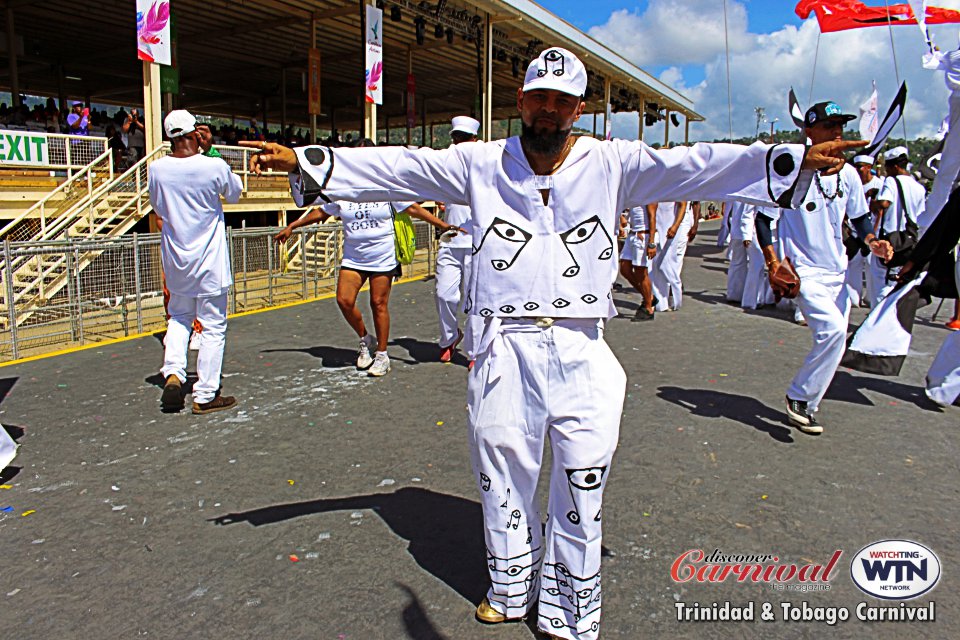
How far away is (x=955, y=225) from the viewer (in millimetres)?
5293

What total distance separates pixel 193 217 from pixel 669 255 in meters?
7.13

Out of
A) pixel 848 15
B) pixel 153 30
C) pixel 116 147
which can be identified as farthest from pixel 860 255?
pixel 116 147

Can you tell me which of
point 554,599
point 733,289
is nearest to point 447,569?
point 554,599

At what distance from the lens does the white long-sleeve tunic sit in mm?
2762

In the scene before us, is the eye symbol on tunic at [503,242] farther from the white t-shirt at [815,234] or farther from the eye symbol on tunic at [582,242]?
the white t-shirt at [815,234]

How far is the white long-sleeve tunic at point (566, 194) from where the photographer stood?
276cm

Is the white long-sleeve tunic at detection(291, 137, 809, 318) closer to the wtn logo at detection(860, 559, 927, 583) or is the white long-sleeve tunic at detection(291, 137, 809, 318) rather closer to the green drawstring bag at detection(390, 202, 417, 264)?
the wtn logo at detection(860, 559, 927, 583)

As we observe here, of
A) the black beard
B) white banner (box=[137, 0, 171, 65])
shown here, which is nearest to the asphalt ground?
the black beard

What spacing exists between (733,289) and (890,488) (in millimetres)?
8071

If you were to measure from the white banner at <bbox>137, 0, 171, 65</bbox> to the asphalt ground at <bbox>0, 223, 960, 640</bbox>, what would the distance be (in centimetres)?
707

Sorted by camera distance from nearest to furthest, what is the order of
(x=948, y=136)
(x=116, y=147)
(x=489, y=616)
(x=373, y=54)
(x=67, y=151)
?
(x=489, y=616), (x=948, y=136), (x=67, y=151), (x=373, y=54), (x=116, y=147)

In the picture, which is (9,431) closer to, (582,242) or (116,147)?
(582,242)

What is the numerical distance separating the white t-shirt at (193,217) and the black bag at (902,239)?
5255 millimetres

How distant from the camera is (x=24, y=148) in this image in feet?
41.1
